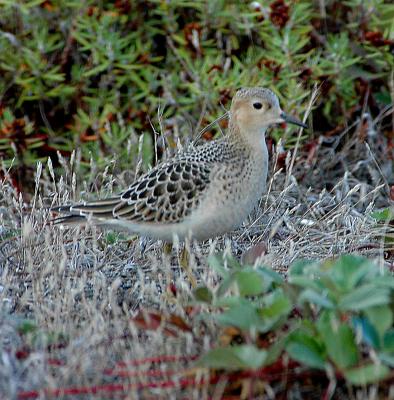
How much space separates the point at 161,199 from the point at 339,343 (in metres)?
1.73

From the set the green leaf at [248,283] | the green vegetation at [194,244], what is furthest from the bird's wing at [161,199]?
the green leaf at [248,283]

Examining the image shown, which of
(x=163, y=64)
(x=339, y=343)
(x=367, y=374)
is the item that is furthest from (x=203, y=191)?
(x=163, y=64)

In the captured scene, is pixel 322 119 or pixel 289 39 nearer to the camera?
pixel 289 39

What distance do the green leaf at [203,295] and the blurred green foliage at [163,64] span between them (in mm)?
2785

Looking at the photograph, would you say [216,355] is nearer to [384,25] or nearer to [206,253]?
[206,253]

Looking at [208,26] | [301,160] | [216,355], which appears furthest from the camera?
[208,26]

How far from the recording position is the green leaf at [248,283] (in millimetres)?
3383

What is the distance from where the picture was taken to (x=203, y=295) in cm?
354

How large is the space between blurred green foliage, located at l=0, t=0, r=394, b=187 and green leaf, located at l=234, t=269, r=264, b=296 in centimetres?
289

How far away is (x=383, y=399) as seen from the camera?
315 centimetres

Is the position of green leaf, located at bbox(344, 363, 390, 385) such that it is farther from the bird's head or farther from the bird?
the bird's head

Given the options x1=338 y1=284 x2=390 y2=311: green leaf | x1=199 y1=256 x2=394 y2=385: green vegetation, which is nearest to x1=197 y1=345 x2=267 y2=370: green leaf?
x1=199 y1=256 x2=394 y2=385: green vegetation

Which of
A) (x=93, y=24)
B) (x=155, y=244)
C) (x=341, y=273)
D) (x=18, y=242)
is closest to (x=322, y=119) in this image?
Result: (x=93, y=24)

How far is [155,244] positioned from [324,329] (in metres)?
2.11
